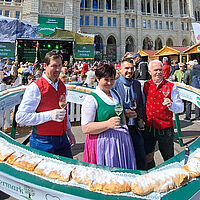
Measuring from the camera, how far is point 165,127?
2.26 m

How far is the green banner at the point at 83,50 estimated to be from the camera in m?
18.7

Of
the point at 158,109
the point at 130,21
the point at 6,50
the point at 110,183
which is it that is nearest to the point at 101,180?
the point at 110,183

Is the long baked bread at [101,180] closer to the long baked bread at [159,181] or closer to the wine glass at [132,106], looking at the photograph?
the long baked bread at [159,181]

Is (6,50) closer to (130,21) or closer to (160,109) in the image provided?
(160,109)

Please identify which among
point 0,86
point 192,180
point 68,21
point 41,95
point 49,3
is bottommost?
point 192,180

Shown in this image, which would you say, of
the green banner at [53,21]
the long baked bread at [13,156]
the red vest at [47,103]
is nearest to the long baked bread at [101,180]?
the long baked bread at [13,156]

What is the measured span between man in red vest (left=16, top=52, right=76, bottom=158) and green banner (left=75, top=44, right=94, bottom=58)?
17422mm

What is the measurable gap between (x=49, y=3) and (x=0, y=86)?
28.1 metres

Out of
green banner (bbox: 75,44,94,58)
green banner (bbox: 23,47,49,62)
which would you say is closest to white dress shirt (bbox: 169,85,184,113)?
green banner (bbox: 23,47,49,62)

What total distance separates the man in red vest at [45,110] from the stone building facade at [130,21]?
29.4 metres

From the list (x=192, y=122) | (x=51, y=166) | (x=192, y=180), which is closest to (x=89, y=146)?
(x=51, y=166)

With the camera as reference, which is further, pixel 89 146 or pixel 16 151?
pixel 89 146

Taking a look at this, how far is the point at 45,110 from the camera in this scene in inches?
74.7

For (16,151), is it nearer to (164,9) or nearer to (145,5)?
(145,5)
